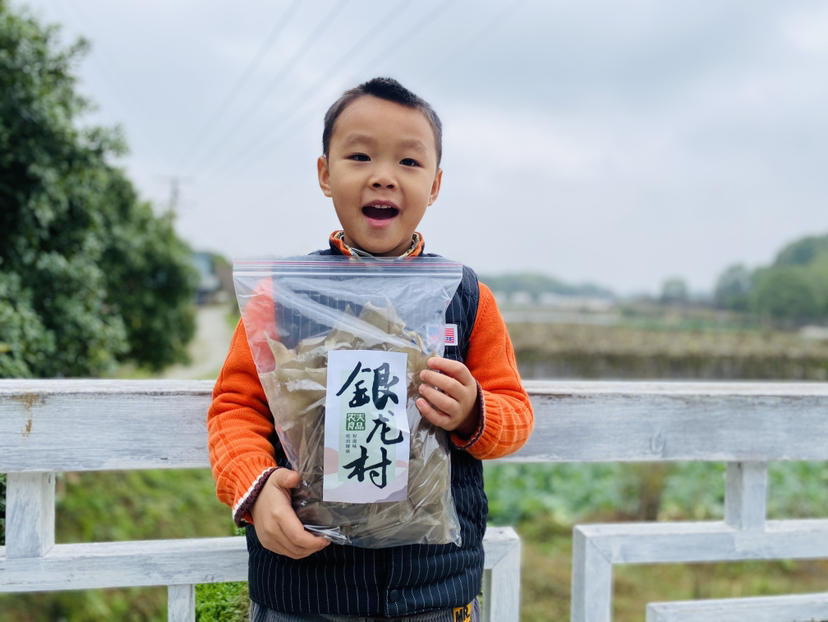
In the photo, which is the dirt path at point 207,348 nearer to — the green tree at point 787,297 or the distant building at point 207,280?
the distant building at point 207,280

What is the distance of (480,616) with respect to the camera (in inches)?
47.8

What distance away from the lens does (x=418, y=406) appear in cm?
88

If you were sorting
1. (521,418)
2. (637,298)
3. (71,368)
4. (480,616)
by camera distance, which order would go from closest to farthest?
(521,418), (480,616), (71,368), (637,298)

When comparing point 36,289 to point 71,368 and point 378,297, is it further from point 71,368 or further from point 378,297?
point 378,297

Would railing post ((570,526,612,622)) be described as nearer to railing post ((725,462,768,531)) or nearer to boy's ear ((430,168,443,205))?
railing post ((725,462,768,531))

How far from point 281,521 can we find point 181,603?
0.48m

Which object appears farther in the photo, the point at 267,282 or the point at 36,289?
the point at 36,289

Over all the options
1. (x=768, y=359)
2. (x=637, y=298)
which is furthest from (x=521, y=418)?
(x=637, y=298)

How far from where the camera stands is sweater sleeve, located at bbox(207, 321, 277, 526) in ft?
2.92

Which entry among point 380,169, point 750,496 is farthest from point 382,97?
point 750,496

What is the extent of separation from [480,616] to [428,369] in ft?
2.10

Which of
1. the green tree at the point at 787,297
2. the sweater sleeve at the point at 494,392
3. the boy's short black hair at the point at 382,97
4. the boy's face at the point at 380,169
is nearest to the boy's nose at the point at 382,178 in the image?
the boy's face at the point at 380,169

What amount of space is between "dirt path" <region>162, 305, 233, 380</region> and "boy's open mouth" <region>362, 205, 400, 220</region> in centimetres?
913

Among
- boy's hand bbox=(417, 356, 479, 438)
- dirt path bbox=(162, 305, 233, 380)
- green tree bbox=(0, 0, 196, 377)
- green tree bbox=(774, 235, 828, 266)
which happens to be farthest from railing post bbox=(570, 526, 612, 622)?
green tree bbox=(774, 235, 828, 266)
